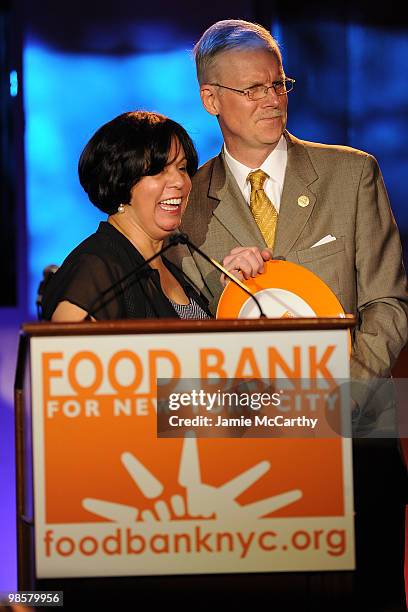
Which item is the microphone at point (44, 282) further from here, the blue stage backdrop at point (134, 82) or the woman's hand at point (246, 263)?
the woman's hand at point (246, 263)

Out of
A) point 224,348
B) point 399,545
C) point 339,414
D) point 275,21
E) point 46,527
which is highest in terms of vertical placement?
point 275,21

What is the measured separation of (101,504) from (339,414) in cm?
40

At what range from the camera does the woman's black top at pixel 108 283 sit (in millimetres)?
2125

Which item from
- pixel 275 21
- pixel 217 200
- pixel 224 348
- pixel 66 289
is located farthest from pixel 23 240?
pixel 224 348

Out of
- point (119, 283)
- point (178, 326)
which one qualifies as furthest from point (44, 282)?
point (178, 326)

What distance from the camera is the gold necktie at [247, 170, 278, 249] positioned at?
2.55 m

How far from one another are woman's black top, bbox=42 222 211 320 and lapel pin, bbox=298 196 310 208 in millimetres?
382

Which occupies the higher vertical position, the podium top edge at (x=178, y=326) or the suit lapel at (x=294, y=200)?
the suit lapel at (x=294, y=200)

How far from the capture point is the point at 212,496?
171cm

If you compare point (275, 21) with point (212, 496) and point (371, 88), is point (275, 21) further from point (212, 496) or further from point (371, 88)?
point (212, 496)

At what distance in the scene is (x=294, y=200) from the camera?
2.52 metres

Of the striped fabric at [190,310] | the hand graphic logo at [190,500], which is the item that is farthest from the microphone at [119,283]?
the hand graphic logo at [190,500]

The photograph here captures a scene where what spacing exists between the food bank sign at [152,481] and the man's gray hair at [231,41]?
103cm
